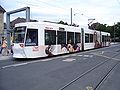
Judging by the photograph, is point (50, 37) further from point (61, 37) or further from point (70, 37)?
point (70, 37)

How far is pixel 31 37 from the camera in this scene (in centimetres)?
1956

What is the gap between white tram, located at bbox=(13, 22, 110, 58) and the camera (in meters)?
19.2

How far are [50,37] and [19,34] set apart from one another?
312 cm

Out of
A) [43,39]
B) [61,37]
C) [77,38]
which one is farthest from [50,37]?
[77,38]

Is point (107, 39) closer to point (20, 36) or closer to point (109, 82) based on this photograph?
point (20, 36)

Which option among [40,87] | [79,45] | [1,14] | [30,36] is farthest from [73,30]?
[1,14]

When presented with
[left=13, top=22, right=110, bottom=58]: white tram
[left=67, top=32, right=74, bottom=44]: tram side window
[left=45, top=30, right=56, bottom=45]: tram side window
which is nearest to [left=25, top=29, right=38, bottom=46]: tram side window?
[left=13, top=22, right=110, bottom=58]: white tram

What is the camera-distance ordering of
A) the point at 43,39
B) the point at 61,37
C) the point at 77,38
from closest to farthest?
the point at 43,39 → the point at 61,37 → the point at 77,38

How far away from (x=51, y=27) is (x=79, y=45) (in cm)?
785

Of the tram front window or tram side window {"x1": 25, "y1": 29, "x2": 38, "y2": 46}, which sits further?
the tram front window

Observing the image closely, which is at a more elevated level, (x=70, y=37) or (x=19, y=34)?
(x=19, y=34)

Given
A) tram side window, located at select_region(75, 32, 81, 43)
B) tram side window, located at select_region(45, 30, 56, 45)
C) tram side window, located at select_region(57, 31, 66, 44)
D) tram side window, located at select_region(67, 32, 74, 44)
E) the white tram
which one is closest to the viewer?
the white tram

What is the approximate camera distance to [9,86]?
27.9 ft

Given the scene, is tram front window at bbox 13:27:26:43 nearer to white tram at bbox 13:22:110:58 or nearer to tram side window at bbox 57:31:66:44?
white tram at bbox 13:22:110:58
